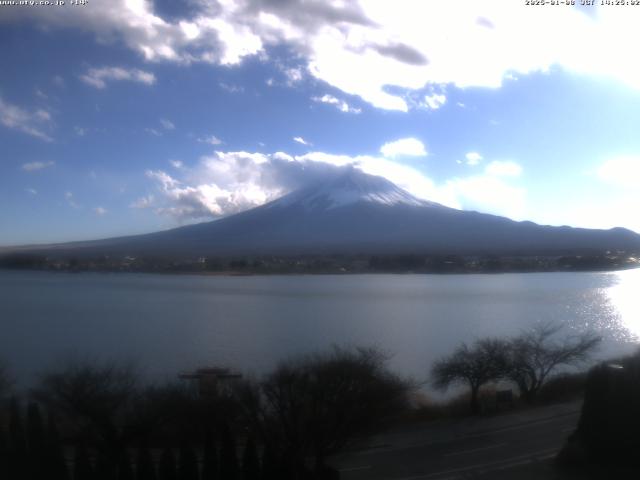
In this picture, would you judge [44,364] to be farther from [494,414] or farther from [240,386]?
[494,414]

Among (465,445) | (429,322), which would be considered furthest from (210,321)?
(465,445)

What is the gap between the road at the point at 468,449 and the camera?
4320 millimetres

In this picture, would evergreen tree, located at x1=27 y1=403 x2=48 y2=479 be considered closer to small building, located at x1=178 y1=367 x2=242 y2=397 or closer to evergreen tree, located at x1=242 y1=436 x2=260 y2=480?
evergreen tree, located at x1=242 y1=436 x2=260 y2=480

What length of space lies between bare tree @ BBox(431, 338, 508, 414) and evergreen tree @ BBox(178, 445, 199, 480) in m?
3.75

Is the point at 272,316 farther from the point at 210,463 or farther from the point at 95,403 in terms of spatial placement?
the point at 210,463

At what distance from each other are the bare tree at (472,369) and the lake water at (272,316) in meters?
0.56

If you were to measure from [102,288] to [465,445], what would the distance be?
16701 millimetres

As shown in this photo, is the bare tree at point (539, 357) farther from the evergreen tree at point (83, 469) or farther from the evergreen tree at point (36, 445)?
the evergreen tree at point (36, 445)

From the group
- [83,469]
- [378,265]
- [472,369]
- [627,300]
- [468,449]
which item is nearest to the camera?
[83,469]

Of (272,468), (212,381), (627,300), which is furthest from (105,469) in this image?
(627,300)

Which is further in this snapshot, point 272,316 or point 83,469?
point 272,316

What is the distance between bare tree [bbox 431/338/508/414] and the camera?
23.0ft

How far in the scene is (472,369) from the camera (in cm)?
709

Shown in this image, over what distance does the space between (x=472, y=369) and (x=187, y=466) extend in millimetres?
4107
